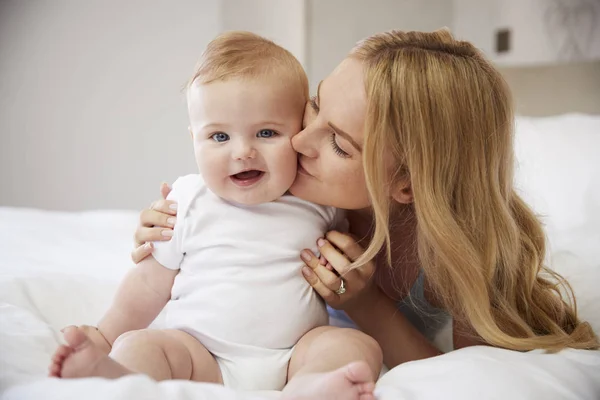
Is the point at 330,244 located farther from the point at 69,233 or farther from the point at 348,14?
the point at 348,14

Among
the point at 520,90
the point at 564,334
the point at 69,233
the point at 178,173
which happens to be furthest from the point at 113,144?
the point at 564,334

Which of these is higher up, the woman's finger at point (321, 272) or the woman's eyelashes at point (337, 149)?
the woman's eyelashes at point (337, 149)

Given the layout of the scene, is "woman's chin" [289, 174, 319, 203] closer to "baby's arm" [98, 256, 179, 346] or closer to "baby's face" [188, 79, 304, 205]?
"baby's face" [188, 79, 304, 205]

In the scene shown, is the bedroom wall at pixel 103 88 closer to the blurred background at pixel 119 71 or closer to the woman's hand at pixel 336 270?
the blurred background at pixel 119 71

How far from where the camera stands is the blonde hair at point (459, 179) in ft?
3.51

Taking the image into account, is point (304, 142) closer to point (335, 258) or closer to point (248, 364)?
point (335, 258)

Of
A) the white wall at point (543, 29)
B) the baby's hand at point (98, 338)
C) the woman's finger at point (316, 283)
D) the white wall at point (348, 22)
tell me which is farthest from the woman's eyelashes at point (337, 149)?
the white wall at point (348, 22)

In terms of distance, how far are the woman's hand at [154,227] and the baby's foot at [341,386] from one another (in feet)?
1.37

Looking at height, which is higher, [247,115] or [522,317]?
[247,115]

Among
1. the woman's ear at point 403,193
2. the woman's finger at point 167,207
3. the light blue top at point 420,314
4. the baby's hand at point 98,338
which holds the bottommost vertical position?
the light blue top at point 420,314

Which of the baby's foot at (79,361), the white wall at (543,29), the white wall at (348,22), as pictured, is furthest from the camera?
the white wall at (348,22)

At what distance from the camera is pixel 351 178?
1.11m

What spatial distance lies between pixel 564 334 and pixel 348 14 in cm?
229

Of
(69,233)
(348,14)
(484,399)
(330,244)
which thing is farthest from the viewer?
(348,14)
